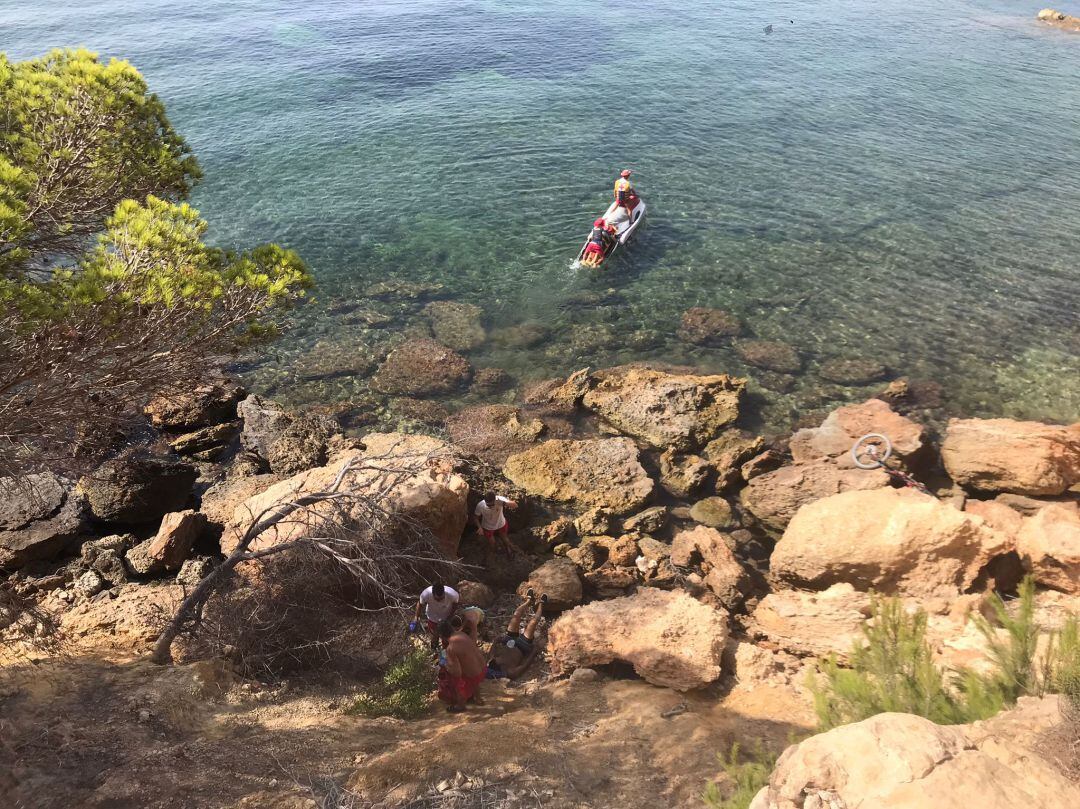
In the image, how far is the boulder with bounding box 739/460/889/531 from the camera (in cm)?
1200

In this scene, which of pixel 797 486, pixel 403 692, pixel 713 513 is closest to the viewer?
pixel 403 692

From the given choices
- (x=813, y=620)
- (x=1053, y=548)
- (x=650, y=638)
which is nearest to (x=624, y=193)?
(x=813, y=620)

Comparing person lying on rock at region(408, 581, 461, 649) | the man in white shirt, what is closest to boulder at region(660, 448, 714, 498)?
the man in white shirt

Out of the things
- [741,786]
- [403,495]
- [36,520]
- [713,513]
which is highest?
[741,786]

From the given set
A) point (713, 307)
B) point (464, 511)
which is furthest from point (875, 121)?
point (464, 511)

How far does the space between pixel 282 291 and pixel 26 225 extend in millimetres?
2599

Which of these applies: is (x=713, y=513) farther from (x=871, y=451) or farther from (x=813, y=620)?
(x=813, y=620)

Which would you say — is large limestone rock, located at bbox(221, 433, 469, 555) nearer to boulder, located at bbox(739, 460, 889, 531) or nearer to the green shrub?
boulder, located at bbox(739, 460, 889, 531)

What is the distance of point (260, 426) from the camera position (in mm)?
14125

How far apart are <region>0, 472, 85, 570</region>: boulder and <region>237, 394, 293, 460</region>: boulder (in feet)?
10.2

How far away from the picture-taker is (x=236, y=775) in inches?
252

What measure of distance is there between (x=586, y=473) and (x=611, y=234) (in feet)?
30.3

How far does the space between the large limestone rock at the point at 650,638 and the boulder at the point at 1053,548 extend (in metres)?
4.39

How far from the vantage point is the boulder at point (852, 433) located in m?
13.0
